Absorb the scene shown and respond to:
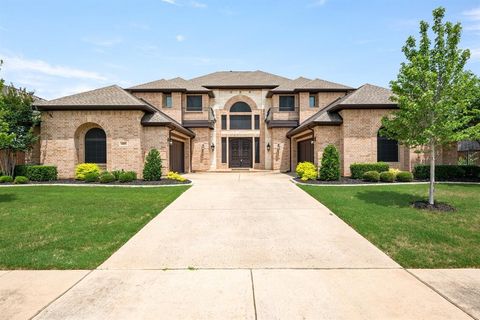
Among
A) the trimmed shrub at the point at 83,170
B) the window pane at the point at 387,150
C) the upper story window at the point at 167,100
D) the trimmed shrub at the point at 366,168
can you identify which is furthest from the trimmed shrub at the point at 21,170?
the window pane at the point at 387,150

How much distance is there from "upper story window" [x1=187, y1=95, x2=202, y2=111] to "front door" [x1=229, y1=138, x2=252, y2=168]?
500 centimetres

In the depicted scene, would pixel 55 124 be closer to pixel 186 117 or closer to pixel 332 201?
pixel 186 117

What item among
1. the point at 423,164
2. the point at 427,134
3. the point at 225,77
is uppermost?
the point at 225,77

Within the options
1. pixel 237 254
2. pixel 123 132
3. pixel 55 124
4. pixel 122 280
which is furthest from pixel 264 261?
pixel 55 124

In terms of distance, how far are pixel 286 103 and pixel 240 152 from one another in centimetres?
714

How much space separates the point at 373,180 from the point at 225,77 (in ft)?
71.0

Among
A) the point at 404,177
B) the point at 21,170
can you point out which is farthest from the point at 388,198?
the point at 21,170

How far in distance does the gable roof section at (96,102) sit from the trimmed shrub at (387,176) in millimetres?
15230

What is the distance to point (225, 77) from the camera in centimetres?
3153

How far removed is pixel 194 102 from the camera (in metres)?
27.5

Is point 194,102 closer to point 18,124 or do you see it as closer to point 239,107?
point 239,107

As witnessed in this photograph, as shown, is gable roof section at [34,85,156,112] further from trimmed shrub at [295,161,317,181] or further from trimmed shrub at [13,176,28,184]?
trimmed shrub at [295,161,317,181]

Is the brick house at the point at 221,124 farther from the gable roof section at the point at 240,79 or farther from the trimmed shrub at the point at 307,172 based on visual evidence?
the trimmed shrub at the point at 307,172

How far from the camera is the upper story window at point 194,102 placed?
2744cm
